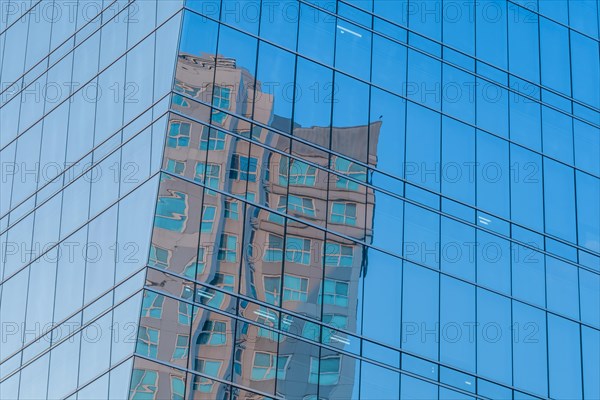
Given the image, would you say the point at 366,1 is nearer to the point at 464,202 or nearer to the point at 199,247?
the point at 464,202

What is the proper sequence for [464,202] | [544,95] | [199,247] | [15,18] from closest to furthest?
[199,247] < [464,202] < [544,95] < [15,18]

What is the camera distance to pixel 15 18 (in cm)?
4653

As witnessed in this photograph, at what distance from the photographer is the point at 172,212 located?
32.9 metres

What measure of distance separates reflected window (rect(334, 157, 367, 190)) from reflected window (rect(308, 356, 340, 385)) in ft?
13.6

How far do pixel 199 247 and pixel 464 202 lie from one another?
8.12 metres

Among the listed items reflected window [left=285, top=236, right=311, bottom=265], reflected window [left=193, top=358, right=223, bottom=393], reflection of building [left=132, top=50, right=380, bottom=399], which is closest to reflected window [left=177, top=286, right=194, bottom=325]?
reflection of building [left=132, top=50, right=380, bottom=399]

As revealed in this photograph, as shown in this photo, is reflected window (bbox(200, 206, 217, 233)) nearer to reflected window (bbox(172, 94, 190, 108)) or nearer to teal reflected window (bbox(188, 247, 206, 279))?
teal reflected window (bbox(188, 247, 206, 279))

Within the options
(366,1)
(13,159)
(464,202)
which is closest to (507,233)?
(464,202)

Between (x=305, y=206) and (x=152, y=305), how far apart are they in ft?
15.3

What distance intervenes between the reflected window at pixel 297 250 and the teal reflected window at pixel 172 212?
2.64 m

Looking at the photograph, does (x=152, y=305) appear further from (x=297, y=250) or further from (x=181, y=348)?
(x=297, y=250)

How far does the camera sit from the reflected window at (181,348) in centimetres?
3195

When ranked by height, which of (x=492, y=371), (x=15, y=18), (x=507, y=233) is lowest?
(x=492, y=371)

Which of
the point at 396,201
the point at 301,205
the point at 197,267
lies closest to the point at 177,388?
the point at 197,267
